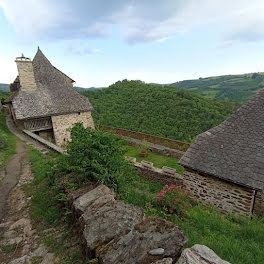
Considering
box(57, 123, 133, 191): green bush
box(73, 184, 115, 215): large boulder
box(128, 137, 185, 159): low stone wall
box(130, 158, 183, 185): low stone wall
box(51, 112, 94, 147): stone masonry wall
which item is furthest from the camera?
box(128, 137, 185, 159): low stone wall

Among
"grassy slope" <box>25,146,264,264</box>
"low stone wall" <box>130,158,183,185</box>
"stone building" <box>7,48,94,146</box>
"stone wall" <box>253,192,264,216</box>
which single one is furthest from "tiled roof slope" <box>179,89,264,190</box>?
"stone building" <box>7,48,94,146</box>

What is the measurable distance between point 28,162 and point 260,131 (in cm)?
1024

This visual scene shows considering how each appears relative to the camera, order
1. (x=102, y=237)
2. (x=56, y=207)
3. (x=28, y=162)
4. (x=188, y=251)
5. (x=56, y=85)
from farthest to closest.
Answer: (x=56, y=85), (x=28, y=162), (x=56, y=207), (x=102, y=237), (x=188, y=251)

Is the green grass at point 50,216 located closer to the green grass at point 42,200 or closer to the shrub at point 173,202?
the green grass at point 42,200

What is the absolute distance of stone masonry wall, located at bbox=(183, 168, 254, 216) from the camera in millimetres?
6383

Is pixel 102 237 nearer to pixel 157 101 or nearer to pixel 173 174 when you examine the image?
pixel 173 174

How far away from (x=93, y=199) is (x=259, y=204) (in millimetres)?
6463

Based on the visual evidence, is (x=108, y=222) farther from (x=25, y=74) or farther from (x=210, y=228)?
(x=25, y=74)

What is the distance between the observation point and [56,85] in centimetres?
1778

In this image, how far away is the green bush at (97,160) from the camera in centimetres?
414

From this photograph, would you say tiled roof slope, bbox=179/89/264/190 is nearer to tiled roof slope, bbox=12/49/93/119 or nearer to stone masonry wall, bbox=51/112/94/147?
stone masonry wall, bbox=51/112/94/147

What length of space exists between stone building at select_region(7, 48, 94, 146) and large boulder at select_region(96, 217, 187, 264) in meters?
14.0

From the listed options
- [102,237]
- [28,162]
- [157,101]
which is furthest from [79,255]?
[157,101]

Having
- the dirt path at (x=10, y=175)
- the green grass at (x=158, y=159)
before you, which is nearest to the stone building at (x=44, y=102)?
the green grass at (x=158, y=159)
